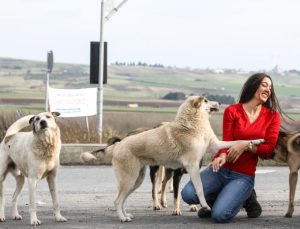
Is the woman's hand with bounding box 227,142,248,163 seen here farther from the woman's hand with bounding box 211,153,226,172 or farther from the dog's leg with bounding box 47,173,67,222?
the dog's leg with bounding box 47,173,67,222

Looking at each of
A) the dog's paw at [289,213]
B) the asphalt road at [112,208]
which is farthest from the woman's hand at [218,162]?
the dog's paw at [289,213]

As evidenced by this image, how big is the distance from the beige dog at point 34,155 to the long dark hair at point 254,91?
240 cm

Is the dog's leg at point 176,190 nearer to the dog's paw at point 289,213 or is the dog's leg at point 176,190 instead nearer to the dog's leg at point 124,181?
the dog's leg at point 124,181

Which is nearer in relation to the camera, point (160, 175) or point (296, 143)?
point (296, 143)

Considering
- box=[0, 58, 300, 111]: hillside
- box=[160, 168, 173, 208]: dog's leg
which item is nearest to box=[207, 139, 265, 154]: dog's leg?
box=[160, 168, 173, 208]: dog's leg

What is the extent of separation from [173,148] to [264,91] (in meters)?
1.34

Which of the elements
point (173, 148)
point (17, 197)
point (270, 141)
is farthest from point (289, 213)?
point (17, 197)

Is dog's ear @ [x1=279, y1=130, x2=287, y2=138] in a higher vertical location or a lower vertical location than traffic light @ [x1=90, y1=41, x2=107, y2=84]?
lower

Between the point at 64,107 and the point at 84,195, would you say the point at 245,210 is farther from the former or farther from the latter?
the point at 64,107

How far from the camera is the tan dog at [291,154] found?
991 centimetres

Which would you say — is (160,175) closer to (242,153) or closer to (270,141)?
(242,153)

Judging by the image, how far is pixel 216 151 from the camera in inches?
384

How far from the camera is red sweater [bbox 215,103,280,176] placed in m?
9.74

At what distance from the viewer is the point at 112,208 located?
35.6 ft
